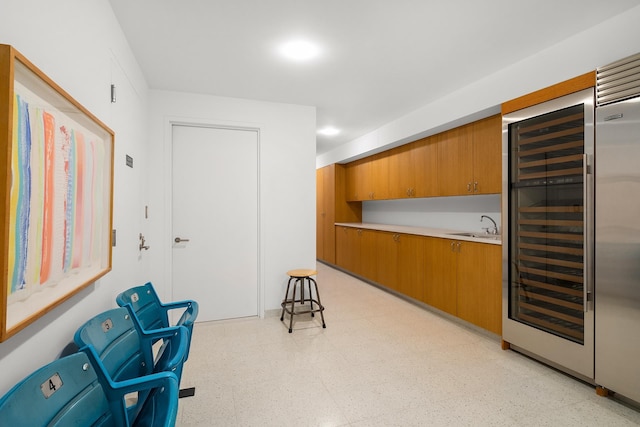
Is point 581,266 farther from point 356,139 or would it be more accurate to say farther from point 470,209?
point 356,139

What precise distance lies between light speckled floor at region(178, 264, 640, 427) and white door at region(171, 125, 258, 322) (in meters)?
0.38

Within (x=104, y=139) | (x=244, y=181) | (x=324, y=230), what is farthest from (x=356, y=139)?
(x=104, y=139)

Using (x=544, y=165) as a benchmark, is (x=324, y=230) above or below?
Answer: below

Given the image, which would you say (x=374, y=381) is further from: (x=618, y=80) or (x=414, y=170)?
(x=414, y=170)

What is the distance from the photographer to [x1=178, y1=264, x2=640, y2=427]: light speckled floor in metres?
1.93

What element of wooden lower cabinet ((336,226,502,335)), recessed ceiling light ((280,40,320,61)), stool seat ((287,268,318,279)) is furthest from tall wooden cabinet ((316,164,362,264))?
recessed ceiling light ((280,40,320,61))

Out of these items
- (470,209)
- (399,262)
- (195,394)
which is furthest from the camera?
(399,262)

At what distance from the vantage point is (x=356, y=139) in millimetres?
5680

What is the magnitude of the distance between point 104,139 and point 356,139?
4457 mm

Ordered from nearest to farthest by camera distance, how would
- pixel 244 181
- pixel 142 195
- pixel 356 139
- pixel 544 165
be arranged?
pixel 544 165 → pixel 142 195 → pixel 244 181 → pixel 356 139

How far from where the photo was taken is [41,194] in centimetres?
107

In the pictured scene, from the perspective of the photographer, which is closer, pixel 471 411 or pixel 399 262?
pixel 471 411

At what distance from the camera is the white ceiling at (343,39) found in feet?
6.72

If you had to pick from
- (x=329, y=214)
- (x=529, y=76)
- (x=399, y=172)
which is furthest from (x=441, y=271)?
(x=329, y=214)
